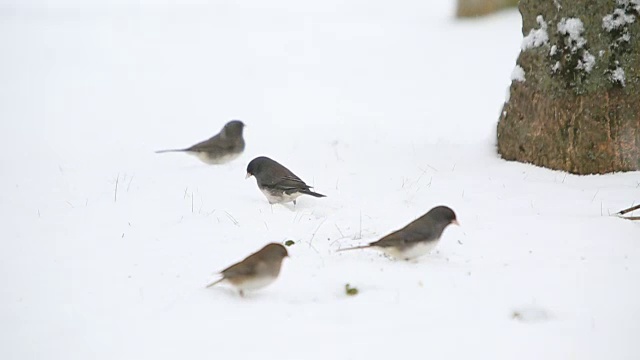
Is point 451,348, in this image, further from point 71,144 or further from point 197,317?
point 71,144

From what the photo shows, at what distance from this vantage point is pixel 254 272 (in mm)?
5383

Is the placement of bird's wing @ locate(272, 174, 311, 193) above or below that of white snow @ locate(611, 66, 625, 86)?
below

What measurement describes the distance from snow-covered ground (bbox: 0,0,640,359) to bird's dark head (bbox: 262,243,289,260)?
0.94ft

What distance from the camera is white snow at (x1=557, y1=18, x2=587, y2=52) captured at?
816 centimetres

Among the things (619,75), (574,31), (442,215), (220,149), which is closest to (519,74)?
(574,31)

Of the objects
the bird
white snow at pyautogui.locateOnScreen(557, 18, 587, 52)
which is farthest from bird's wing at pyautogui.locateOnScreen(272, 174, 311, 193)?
white snow at pyautogui.locateOnScreen(557, 18, 587, 52)

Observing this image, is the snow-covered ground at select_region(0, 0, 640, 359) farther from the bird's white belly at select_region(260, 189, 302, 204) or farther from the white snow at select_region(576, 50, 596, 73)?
the white snow at select_region(576, 50, 596, 73)

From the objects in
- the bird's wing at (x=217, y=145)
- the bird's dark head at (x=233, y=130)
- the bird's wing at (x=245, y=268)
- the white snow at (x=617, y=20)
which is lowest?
the bird's wing at (x=245, y=268)

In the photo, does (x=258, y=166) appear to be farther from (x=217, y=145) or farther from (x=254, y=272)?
(x=254, y=272)

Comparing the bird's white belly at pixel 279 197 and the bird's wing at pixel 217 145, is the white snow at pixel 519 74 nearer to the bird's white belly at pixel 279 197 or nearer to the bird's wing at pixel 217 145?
the bird's white belly at pixel 279 197

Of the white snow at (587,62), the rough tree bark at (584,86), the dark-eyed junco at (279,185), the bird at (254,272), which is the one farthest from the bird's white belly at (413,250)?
the white snow at (587,62)

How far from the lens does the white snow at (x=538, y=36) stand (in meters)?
8.52

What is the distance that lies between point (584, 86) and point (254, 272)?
14.9 feet

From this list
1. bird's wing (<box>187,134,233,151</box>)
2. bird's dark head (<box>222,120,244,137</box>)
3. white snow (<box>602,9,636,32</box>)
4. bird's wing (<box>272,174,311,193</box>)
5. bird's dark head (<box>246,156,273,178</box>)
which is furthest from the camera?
bird's dark head (<box>222,120,244,137</box>)
